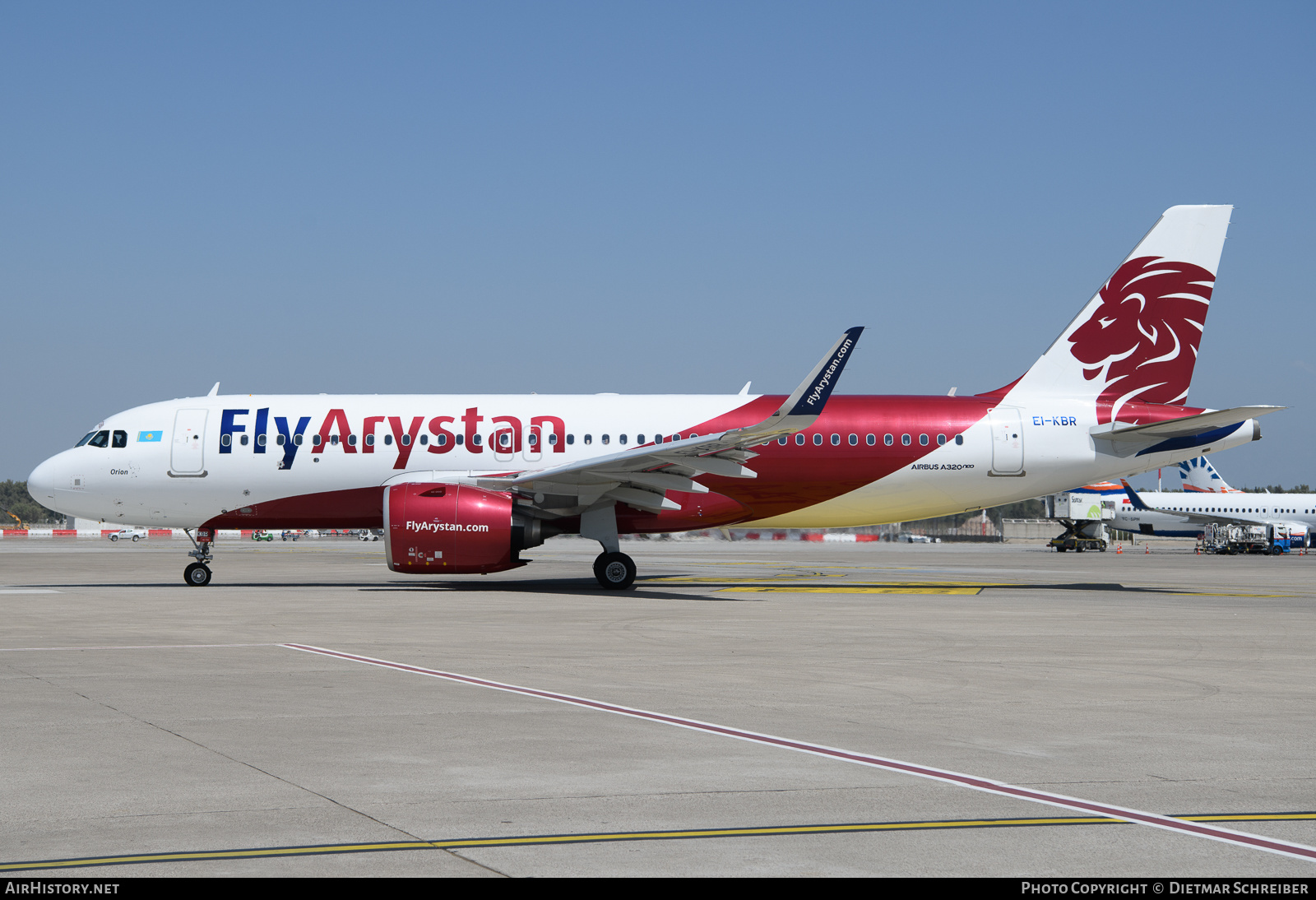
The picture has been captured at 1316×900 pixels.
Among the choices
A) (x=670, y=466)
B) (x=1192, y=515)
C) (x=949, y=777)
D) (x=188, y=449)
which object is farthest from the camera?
(x=1192, y=515)

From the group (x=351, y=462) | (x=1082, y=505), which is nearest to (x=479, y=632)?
(x=351, y=462)

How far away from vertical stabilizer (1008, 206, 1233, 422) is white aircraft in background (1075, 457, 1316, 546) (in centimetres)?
4650

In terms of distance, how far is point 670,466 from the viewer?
76.9 ft

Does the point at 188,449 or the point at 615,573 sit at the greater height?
the point at 188,449

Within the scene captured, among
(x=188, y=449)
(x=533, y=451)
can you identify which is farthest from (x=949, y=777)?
(x=188, y=449)

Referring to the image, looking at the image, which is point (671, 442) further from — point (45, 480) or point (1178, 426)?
point (45, 480)

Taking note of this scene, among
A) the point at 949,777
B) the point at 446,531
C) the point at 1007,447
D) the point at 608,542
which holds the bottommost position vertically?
the point at 949,777

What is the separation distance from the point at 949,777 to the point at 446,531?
16927 mm

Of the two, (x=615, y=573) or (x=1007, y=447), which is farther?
(x=1007, y=447)

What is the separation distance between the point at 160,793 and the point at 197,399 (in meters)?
22.3

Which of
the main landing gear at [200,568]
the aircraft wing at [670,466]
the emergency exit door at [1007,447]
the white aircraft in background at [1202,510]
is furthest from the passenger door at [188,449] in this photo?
the white aircraft in background at [1202,510]

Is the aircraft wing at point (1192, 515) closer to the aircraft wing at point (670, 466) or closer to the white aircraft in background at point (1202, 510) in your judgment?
the white aircraft in background at point (1202, 510)

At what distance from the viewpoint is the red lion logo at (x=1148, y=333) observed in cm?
2677
